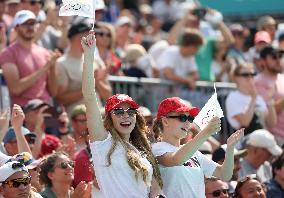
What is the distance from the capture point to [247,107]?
14.0 m

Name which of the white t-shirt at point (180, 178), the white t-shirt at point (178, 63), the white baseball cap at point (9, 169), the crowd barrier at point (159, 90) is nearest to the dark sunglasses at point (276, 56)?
the crowd barrier at point (159, 90)

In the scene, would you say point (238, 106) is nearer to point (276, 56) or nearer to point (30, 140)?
point (276, 56)

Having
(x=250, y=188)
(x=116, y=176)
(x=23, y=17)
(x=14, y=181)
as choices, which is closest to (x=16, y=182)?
(x=14, y=181)

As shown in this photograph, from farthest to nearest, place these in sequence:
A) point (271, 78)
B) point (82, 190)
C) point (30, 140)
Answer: point (271, 78) < point (30, 140) < point (82, 190)

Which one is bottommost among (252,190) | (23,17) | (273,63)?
(252,190)

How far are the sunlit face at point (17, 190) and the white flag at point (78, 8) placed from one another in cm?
136

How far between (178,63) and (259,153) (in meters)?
2.82

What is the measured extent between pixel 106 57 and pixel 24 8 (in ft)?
4.63

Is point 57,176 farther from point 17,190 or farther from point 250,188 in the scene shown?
point 250,188

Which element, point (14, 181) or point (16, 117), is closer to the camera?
point (14, 181)

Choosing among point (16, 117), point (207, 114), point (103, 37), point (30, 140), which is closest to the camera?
point (207, 114)

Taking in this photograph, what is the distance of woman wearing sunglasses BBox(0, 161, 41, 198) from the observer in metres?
9.02

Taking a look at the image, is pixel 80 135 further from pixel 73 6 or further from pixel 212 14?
pixel 212 14

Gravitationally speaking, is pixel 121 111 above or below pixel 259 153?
above
